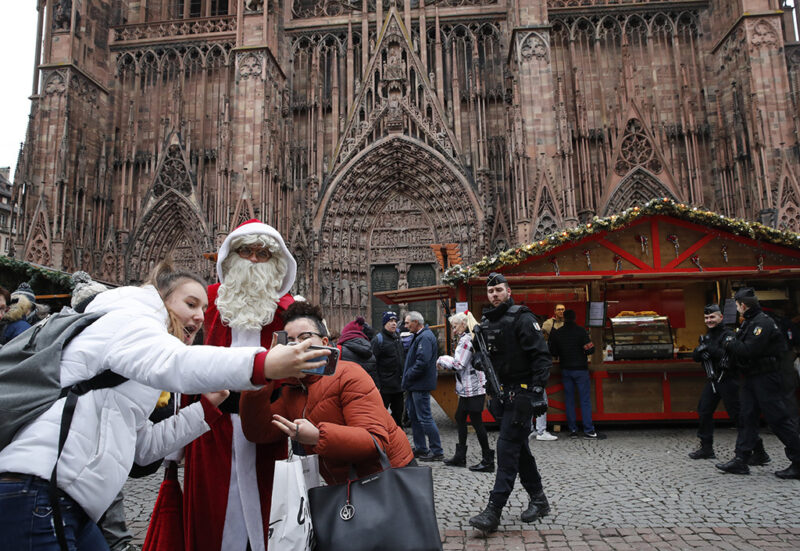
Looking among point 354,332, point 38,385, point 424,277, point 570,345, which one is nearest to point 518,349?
point 354,332

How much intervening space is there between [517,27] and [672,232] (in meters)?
A: 9.56

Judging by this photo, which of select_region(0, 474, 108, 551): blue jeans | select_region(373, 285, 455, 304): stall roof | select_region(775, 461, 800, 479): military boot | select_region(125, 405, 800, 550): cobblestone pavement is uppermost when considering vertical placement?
select_region(373, 285, 455, 304): stall roof

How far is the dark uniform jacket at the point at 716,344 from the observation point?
5.95 metres

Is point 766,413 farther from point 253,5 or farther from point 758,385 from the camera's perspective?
point 253,5

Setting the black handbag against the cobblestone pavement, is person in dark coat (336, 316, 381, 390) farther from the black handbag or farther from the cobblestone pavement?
the black handbag

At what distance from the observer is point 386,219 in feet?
59.3

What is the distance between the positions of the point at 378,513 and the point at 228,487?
0.65m

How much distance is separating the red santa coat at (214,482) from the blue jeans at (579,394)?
19.9ft

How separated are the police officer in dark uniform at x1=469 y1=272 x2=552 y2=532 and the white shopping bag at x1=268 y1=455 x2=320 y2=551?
213 centimetres

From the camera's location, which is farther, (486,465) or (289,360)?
(486,465)

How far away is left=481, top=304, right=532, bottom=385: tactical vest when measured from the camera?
3945mm

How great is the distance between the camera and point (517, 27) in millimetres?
15570

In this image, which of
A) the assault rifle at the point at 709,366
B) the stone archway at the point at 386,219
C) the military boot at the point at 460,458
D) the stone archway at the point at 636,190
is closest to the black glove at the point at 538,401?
the military boot at the point at 460,458

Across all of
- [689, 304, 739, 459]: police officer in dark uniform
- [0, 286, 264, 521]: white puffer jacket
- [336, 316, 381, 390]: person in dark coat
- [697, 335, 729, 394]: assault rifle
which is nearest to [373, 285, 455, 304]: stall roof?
[336, 316, 381, 390]: person in dark coat
